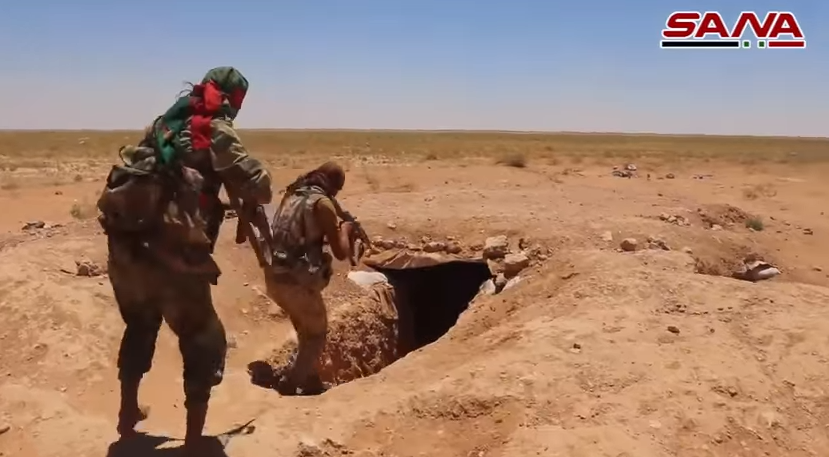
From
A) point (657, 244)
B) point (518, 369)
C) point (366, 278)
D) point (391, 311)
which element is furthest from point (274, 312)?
point (657, 244)

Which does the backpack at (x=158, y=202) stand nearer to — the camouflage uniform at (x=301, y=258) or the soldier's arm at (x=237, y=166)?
the soldier's arm at (x=237, y=166)

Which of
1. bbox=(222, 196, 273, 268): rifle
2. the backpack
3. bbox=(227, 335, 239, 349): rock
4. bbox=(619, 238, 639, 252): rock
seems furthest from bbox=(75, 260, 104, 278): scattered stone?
bbox=(619, 238, 639, 252): rock

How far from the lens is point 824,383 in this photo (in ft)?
15.4

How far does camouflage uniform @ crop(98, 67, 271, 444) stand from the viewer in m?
3.47

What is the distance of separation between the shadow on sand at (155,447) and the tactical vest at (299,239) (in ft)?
3.58

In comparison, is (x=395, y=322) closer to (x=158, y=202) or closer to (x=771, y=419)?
(x=771, y=419)

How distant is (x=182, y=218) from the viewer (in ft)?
11.4

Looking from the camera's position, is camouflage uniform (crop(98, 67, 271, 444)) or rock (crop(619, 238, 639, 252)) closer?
camouflage uniform (crop(98, 67, 271, 444))

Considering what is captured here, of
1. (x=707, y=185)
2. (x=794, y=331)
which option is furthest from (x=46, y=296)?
(x=707, y=185)

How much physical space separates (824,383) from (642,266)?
179 cm

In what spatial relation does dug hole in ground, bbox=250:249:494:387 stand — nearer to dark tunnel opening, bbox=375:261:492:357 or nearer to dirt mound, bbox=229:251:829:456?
dark tunnel opening, bbox=375:261:492:357

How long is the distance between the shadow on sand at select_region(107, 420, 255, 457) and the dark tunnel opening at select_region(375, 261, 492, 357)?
4030 millimetres

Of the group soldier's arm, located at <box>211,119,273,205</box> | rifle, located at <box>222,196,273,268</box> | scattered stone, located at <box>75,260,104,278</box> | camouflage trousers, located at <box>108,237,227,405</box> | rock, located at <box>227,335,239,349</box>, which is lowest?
rock, located at <box>227,335,239,349</box>

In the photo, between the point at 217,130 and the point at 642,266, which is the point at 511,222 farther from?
the point at 217,130
